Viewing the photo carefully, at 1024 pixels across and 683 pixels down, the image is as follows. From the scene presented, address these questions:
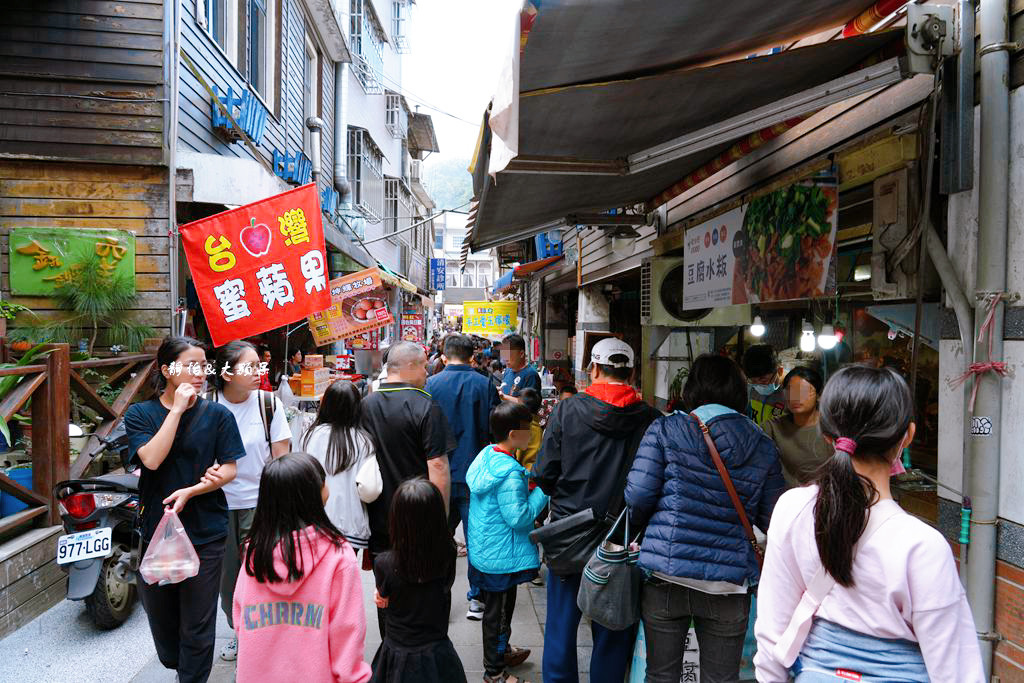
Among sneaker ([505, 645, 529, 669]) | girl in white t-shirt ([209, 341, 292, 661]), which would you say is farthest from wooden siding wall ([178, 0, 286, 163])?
sneaker ([505, 645, 529, 669])

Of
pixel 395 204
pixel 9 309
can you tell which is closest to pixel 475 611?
pixel 9 309

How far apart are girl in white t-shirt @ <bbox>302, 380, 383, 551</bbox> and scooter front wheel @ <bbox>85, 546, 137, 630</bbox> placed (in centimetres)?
202

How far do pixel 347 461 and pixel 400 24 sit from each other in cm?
3052

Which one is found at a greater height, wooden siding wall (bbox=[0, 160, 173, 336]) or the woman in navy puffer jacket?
wooden siding wall (bbox=[0, 160, 173, 336])

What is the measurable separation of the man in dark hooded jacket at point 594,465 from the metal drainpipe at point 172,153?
6321 millimetres

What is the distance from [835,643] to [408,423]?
106 inches

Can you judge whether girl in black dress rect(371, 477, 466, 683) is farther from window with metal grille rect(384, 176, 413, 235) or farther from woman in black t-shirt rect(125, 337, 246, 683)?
window with metal grille rect(384, 176, 413, 235)

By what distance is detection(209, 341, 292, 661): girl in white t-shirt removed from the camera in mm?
4164

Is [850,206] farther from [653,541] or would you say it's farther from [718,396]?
[653,541]

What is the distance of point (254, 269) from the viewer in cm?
659

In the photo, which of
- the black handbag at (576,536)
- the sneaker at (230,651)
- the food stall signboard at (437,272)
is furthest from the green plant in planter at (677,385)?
the food stall signboard at (437,272)

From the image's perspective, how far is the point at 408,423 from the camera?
4.02 meters

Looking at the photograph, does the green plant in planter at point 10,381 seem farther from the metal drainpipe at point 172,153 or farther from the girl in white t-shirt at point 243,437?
the metal drainpipe at point 172,153

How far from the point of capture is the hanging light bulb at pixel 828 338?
15.0 feet
